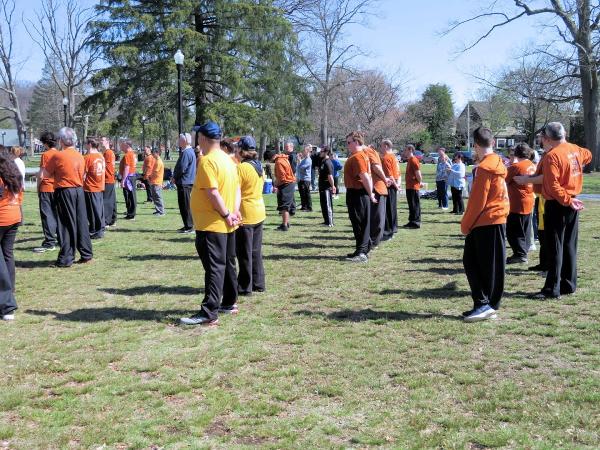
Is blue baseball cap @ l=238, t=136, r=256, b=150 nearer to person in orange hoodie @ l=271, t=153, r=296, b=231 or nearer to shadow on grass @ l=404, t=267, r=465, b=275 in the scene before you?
shadow on grass @ l=404, t=267, r=465, b=275

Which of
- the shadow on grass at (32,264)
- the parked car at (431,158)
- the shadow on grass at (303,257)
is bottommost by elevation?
the shadow on grass at (303,257)

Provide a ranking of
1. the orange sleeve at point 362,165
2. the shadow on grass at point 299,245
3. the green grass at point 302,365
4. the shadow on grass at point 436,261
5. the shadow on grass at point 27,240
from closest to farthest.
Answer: the green grass at point 302,365 < the orange sleeve at point 362,165 < the shadow on grass at point 436,261 < the shadow on grass at point 299,245 < the shadow on grass at point 27,240

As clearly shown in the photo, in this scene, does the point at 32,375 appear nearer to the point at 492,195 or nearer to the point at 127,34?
the point at 492,195

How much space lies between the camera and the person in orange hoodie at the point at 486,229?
228 inches

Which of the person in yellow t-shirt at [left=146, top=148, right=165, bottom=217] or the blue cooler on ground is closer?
the person in yellow t-shirt at [left=146, top=148, right=165, bottom=217]

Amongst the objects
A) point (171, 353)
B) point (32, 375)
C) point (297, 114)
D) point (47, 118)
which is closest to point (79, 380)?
point (32, 375)

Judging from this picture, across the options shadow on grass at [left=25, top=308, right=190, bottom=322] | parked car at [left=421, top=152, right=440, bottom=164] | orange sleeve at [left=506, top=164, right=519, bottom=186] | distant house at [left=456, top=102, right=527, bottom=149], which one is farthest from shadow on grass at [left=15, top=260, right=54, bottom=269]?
parked car at [left=421, top=152, right=440, bottom=164]

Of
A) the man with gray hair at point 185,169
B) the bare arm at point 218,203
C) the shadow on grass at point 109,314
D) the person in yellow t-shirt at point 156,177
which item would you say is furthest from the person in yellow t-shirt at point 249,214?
the person in yellow t-shirt at point 156,177

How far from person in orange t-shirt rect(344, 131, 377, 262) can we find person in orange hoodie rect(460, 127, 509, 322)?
300 cm

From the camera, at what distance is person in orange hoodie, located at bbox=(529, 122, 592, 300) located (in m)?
6.52

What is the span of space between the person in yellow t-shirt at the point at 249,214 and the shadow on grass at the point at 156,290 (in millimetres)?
684

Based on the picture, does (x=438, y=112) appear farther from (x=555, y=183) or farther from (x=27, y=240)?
(x=555, y=183)

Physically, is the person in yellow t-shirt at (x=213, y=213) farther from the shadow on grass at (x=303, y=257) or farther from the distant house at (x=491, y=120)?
the distant house at (x=491, y=120)

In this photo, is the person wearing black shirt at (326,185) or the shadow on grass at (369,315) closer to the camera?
the shadow on grass at (369,315)
